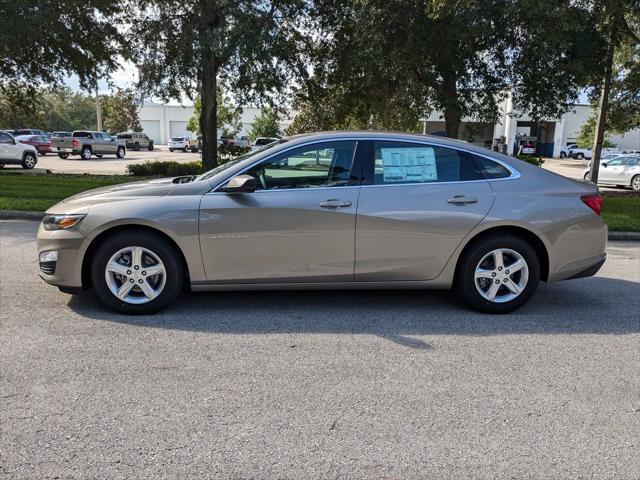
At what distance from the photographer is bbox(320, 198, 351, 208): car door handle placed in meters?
4.73

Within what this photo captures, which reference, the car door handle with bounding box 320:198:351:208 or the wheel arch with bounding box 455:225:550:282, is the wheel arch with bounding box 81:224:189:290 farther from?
the wheel arch with bounding box 455:225:550:282

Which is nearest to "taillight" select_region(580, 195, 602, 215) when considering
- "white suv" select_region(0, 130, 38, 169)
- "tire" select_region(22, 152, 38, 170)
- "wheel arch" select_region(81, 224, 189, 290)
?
"wheel arch" select_region(81, 224, 189, 290)

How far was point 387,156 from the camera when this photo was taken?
4945mm

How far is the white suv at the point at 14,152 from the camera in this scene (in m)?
21.4

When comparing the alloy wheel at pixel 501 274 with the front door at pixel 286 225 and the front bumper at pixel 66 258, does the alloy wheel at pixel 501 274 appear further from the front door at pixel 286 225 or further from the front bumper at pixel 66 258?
the front bumper at pixel 66 258

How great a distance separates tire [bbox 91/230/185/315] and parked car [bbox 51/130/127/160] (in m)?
34.0

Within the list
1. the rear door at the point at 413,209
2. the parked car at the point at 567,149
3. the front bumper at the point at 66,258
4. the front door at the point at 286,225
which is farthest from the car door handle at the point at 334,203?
the parked car at the point at 567,149

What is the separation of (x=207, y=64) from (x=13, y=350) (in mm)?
12204

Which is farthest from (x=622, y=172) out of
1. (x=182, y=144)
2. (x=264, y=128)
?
(x=182, y=144)

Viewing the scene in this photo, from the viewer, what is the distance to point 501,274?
4.97m

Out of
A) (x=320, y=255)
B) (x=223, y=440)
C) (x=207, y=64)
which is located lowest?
(x=223, y=440)

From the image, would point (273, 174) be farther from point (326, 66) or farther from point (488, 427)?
point (326, 66)

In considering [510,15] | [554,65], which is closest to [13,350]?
[510,15]

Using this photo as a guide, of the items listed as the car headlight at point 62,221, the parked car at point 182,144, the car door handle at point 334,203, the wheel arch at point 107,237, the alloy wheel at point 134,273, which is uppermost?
the parked car at point 182,144
